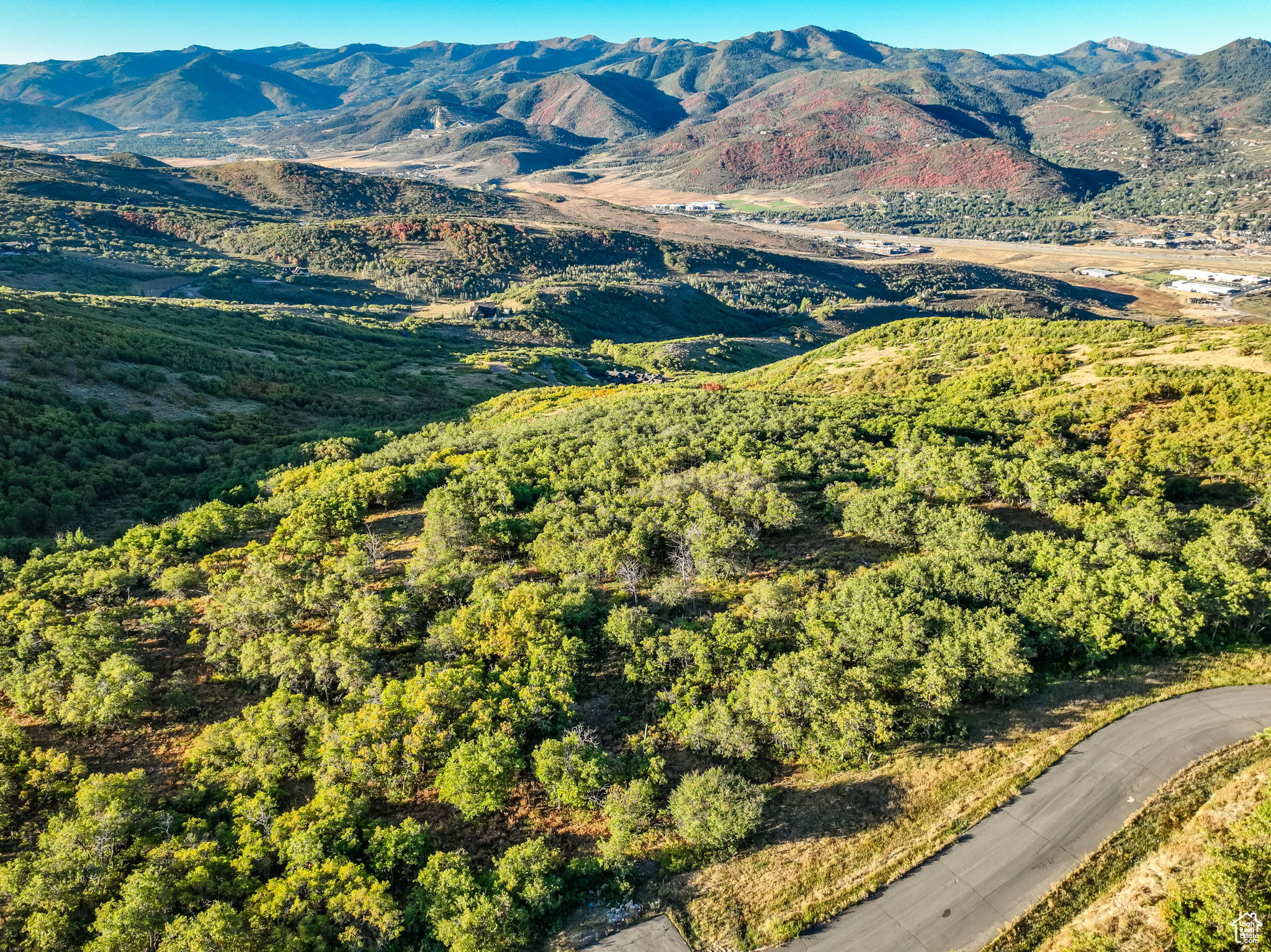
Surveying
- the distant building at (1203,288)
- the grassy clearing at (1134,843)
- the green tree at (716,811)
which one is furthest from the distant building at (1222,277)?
the green tree at (716,811)

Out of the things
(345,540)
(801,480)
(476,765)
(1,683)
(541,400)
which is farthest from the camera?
(541,400)

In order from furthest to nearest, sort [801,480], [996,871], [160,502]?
[160,502] < [801,480] < [996,871]

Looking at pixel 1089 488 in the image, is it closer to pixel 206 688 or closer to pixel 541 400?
pixel 206 688

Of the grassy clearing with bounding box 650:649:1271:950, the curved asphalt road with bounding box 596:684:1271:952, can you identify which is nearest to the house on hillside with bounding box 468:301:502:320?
the grassy clearing with bounding box 650:649:1271:950

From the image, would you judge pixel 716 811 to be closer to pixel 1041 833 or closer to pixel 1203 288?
pixel 1041 833

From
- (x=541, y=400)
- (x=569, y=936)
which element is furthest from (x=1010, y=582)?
(x=541, y=400)
